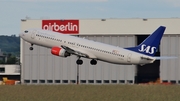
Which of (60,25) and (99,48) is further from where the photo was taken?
(60,25)

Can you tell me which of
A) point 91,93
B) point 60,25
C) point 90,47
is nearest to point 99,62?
point 60,25

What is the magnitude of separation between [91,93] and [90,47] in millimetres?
33555

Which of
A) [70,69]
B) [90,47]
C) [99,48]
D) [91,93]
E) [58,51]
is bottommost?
[70,69]

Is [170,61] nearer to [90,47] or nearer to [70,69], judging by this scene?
[70,69]

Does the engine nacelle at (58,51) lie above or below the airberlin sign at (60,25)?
below

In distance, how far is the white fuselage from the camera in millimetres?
100750

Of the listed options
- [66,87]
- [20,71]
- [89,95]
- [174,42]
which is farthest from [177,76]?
[89,95]

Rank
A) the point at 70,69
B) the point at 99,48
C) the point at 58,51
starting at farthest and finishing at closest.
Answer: the point at 70,69 → the point at 99,48 → the point at 58,51

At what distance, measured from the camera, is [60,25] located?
5778 inches

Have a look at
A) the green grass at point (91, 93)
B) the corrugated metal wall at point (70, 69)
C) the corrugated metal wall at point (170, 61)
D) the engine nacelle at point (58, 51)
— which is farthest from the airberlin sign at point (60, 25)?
the green grass at point (91, 93)

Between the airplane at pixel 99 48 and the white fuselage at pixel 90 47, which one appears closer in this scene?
the airplane at pixel 99 48

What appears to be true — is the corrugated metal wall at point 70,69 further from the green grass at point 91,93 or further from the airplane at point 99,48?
the green grass at point 91,93

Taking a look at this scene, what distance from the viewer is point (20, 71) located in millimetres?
149375

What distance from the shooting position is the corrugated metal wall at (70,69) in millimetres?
140375
